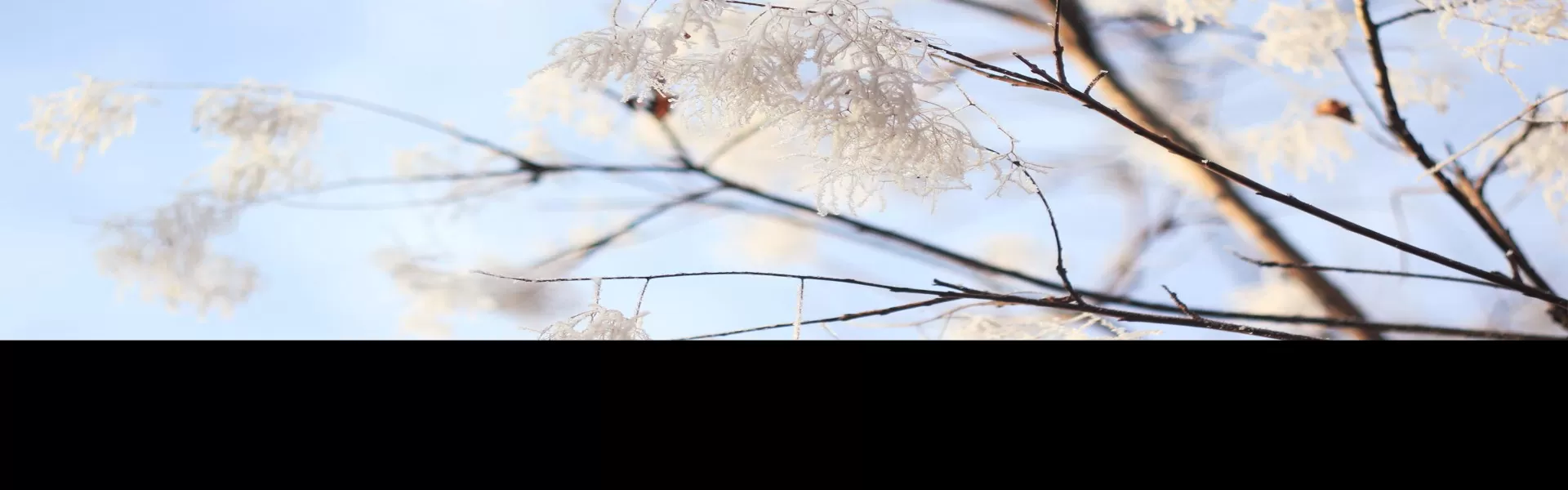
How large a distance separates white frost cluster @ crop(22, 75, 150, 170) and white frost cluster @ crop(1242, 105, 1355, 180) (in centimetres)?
155

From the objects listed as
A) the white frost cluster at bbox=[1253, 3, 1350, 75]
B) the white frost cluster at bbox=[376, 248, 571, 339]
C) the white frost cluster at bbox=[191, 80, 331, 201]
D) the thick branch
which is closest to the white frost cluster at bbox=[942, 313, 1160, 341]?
the white frost cluster at bbox=[1253, 3, 1350, 75]

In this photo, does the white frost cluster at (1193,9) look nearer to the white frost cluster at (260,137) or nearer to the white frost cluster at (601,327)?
the white frost cluster at (601,327)

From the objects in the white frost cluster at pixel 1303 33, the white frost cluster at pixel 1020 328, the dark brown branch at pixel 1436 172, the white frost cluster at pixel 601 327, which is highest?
the white frost cluster at pixel 1303 33

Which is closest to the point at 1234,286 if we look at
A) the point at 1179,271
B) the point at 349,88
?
the point at 1179,271

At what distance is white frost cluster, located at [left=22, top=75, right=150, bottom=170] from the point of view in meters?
1.12

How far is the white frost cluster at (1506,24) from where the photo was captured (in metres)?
0.69

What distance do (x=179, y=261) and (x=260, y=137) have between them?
0.66ft

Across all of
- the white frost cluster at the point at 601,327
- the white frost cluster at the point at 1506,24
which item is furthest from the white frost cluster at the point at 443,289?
the white frost cluster at the point at 1506,24

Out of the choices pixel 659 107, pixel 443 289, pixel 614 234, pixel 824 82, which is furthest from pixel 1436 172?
pixel 443 289

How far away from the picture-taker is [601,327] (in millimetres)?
571

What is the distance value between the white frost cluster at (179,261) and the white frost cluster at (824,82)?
98cm

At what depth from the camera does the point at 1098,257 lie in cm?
153

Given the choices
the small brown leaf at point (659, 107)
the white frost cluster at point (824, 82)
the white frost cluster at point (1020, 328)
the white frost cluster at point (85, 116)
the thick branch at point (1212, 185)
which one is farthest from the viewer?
the thick branch at point (1212, 185)
